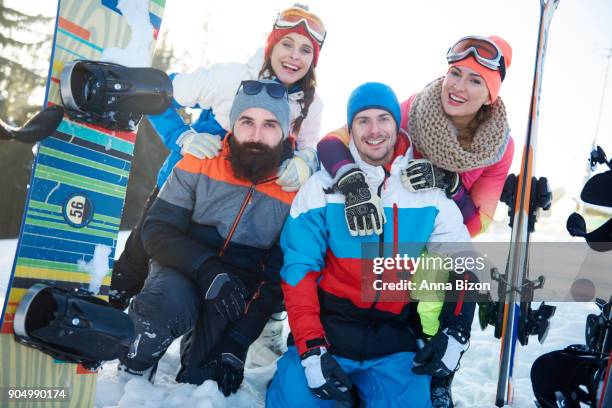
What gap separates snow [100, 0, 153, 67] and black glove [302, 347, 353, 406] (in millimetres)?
A: 1409

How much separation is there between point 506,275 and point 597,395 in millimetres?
1114

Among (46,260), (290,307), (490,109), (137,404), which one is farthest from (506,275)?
(46,260)

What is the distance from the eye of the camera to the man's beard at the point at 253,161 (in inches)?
99.5

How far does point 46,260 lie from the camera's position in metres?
1.81

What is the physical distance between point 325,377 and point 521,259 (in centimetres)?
156

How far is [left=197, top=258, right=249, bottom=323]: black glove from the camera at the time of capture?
2283 millimetres

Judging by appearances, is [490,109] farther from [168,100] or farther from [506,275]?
[168,100]

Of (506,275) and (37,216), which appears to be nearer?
(37,216)

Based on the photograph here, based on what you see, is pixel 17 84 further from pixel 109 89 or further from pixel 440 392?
pixel 440 392

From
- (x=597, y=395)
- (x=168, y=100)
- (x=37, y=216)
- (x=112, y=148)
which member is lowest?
(x=597, y=395)

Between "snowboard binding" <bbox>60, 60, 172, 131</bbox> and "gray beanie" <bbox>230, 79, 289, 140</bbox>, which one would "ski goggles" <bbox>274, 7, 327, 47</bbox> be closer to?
"gray beanie" <bbox>230, 79, 289, 140</bbox>

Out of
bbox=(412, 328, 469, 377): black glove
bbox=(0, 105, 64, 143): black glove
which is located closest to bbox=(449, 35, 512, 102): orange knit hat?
bbox=(412, 328, 469, 377): black glove

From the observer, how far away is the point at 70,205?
6.15ft

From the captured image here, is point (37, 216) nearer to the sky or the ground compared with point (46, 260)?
nearer to the sky
